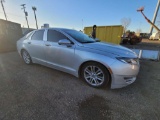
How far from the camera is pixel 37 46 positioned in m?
3.68

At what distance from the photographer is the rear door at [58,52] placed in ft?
9.47

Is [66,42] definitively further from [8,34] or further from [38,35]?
[8,34]

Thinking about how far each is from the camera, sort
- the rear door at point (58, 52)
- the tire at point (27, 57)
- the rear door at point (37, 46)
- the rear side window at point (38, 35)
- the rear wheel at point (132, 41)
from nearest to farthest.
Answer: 1. the rear door at point (58, 52)
2. the rear door at point (37, 46)
3. the rear side window at point (38, 35)
4. the tire at point (27, 57)
5. the rear wheel at point (132, 41)

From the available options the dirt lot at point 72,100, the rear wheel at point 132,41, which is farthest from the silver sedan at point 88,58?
the rear wheel at point 132,41

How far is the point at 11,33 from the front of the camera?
11.1 metres

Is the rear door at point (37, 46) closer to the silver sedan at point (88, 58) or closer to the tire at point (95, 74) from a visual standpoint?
the silver sedan at point (88, 58)

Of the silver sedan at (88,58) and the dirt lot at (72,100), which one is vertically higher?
the silver sedan at (88,58)

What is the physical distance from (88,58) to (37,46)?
213 centimetres

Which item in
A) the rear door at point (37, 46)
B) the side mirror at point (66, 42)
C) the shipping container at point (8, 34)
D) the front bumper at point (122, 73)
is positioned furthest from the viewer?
the shipping container at point (8, 34)

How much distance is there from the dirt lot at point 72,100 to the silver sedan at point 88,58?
1.03 feet

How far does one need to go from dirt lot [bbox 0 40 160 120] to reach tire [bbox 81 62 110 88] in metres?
0.18

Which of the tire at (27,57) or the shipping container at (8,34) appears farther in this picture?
the shipping container at (8,34)

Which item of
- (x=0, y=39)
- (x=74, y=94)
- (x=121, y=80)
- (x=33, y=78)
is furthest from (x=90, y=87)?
(x=0, y=39)

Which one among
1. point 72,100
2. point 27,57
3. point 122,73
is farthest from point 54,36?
point 122,73
